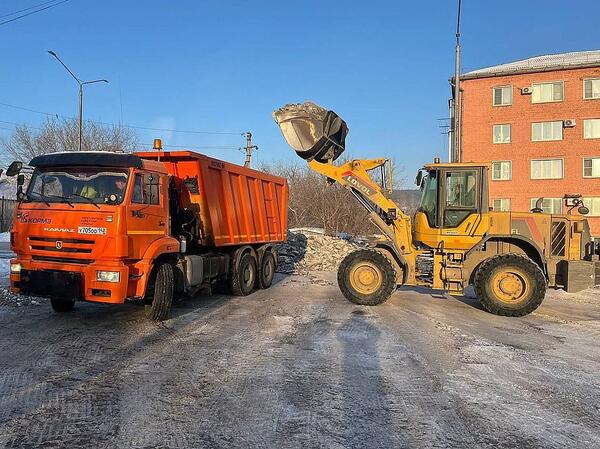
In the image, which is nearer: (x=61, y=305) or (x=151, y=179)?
(x=151, y=179)

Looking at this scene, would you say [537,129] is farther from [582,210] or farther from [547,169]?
[582,210]

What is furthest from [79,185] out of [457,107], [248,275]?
[457,107]

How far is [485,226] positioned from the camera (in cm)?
1009

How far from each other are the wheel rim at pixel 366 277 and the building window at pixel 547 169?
33379mm

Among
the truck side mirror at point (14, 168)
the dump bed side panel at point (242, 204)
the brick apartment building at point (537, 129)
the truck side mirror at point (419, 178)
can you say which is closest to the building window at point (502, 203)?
the brick apartment building at point (537, 129)

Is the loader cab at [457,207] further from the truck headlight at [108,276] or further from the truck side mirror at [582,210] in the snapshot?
the truck headlight at [108,276]

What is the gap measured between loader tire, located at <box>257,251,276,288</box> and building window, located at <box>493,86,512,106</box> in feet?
107

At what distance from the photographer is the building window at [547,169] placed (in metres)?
38.5

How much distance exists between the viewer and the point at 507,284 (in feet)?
31.8

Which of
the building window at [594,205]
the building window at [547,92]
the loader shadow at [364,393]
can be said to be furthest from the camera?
the building window at [547,92]

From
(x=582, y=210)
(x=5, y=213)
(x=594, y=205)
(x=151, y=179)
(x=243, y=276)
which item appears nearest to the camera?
(x=151, y=179)

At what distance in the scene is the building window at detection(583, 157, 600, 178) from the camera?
37312 millimetres

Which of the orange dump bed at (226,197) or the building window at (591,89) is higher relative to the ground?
the building window at (591,89)

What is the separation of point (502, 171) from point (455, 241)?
32574mm
